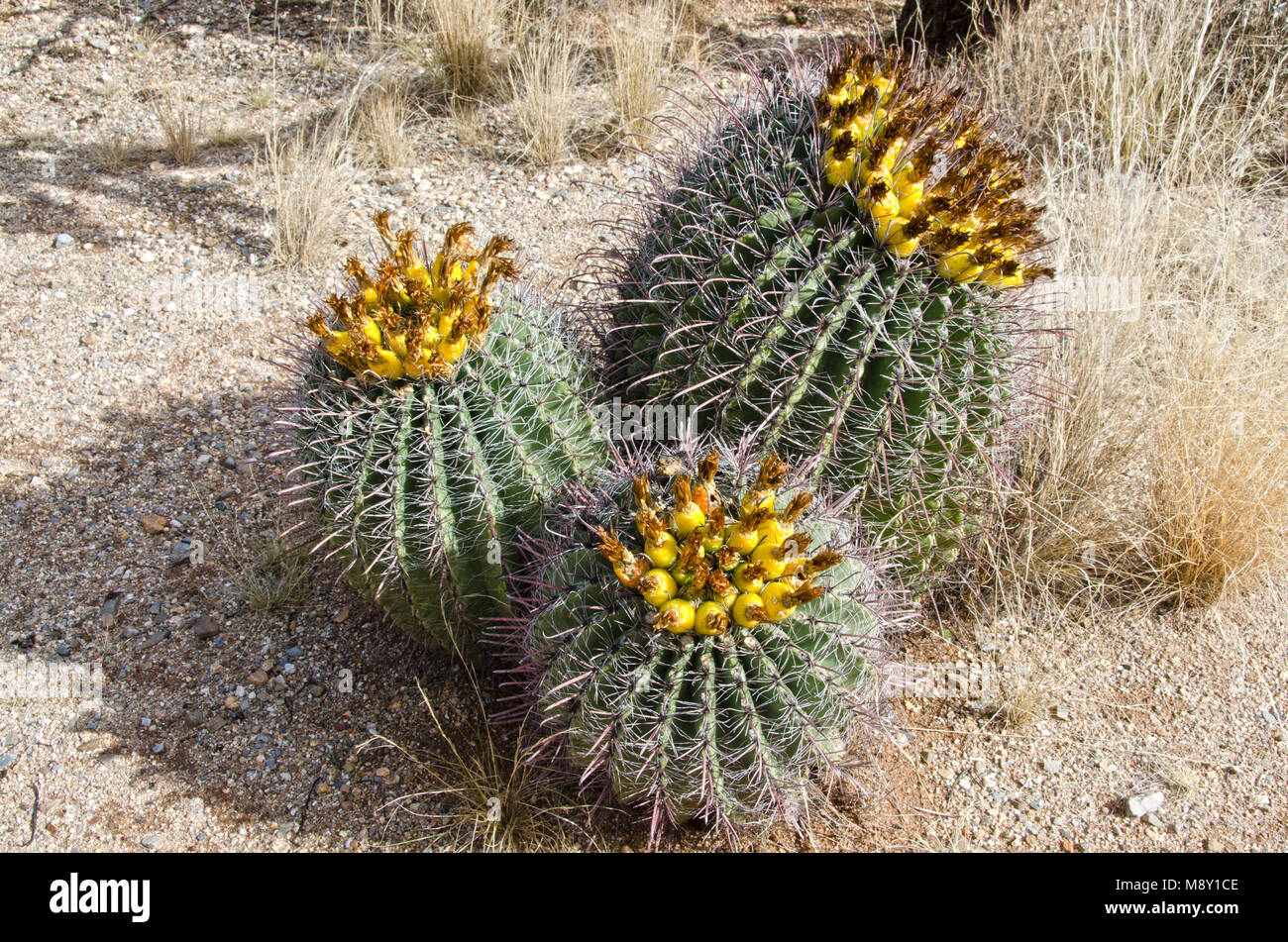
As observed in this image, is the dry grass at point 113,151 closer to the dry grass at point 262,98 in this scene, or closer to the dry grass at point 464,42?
the dry grass at point 262,98

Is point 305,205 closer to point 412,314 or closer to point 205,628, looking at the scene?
point 205,628

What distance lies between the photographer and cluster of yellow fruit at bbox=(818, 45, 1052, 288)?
2412 millimetres

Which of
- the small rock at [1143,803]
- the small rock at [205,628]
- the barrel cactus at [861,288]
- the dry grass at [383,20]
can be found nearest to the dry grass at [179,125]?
the dry grass at [383,20]

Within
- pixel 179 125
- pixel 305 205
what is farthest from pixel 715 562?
pixel 179 125

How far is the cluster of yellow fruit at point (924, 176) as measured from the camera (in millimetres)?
2412

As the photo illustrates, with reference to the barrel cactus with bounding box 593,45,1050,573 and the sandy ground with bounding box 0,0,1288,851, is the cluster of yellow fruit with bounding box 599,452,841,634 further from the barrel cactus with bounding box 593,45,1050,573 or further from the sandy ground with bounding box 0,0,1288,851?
the sandy ground with bounding box 0,0,1288,851

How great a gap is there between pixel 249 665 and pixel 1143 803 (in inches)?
112

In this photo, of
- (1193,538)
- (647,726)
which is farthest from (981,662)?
(647,726)

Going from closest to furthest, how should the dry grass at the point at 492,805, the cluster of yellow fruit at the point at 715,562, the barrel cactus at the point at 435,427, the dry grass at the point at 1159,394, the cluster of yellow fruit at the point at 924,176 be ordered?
the cluster of yellow fruit at the point at 715,562, the cluster of yellow fruit at the point at 924,176, the barrel cactus at the point at 435,427, the dry grass at the point at 492,805, the dry grass at the point at 1159,394

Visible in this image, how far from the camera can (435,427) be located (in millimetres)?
2588

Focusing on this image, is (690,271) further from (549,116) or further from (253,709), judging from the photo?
(549,116)

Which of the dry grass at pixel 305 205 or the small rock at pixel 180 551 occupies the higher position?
the dry grass at pixel 305 205

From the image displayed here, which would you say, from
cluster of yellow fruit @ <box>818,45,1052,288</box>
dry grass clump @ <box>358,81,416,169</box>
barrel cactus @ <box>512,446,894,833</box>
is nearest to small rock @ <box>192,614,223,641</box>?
barrel cactus @ <box>512,446,894,833</box>

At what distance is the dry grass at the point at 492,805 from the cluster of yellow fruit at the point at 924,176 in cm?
171
